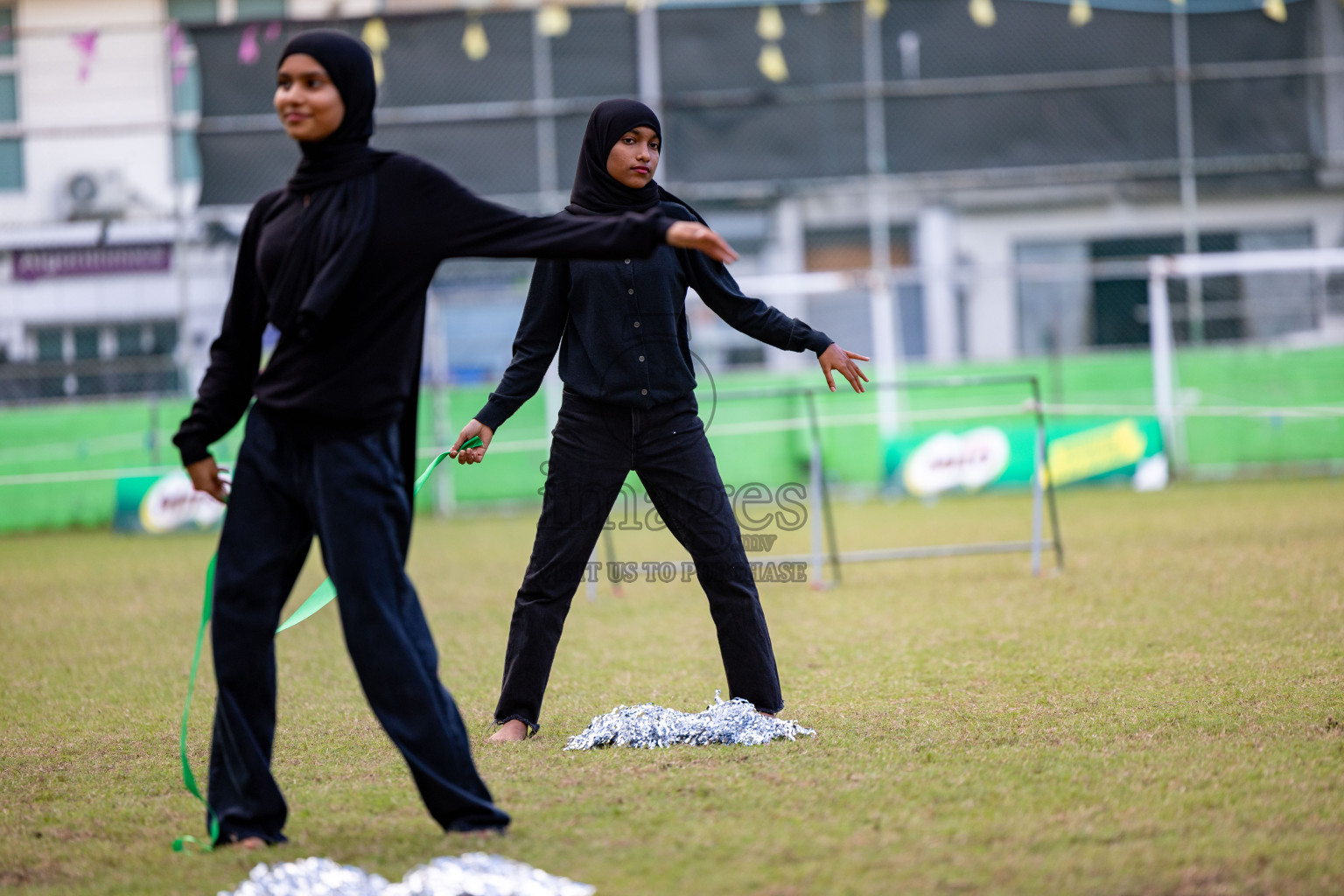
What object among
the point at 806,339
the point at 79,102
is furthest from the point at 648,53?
the point at 806,339

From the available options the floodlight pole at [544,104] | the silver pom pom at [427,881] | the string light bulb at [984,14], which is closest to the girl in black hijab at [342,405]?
the silver pom pom at [427,881]

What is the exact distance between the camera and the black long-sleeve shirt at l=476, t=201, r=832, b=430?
4324 mm

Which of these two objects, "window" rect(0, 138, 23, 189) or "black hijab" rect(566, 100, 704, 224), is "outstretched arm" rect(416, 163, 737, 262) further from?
"window" rect(0, 138, 23, 189)

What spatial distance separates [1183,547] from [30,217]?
39.8 ft

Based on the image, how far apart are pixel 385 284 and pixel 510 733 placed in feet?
5.72

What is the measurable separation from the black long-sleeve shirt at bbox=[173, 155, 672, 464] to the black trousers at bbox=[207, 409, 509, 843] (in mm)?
83

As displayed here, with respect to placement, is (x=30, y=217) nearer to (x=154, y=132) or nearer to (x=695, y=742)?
(x=154, y=132)

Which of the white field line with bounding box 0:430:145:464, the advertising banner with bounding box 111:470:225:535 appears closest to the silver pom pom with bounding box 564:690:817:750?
the advertising banner with bounding box 111:470:225:535

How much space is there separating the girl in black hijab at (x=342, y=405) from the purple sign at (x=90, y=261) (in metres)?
12.4

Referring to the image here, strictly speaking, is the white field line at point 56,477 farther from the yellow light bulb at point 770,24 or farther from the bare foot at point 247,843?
the bare foot at point 247,843

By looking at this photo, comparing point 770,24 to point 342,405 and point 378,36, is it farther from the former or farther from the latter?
point 342,405

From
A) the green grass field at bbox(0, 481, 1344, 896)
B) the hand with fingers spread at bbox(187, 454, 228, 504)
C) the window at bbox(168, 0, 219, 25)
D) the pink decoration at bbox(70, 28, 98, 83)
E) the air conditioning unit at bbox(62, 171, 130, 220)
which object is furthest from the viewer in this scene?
the window at bbox(168, 0, 219, 25)

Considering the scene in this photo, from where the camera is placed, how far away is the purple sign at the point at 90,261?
14.6 m

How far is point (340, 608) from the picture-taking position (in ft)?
10.5
